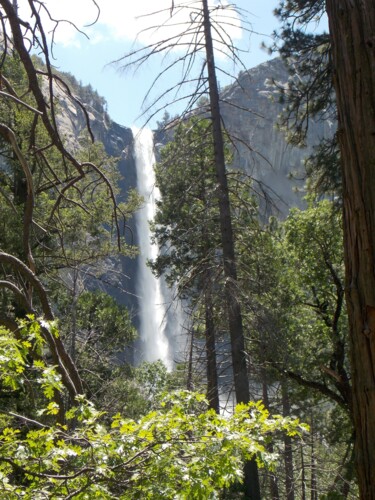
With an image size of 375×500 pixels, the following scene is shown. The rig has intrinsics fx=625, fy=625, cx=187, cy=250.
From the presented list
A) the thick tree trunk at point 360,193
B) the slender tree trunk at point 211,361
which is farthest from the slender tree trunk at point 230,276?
the thick tree trunk at point 360,193

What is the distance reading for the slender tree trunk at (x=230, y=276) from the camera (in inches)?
350

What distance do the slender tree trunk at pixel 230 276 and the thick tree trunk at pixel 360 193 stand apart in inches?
270

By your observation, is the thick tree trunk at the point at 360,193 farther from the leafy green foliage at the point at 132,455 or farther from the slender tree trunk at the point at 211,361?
the slender tree trunk at the point at 211,361

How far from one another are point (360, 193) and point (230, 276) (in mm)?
7193

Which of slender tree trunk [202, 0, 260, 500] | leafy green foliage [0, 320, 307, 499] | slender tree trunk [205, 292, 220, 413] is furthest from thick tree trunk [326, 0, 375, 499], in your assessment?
slender tree trunk [202, 0, 260, 500]

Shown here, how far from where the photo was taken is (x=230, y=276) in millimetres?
8938

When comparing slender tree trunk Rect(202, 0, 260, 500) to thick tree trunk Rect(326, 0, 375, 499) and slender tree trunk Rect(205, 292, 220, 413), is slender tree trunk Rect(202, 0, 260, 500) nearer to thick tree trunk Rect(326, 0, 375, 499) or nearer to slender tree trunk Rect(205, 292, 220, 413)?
slender tree trunk Rect(205, 292, 220, 413)

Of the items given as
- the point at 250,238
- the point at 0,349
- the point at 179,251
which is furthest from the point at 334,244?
the point at 0,349

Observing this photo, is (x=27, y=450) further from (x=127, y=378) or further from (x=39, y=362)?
(x=127, y=378)

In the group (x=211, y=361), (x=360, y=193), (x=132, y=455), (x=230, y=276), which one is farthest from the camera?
(x=211, y=361)

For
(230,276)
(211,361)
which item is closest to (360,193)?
(230,276)

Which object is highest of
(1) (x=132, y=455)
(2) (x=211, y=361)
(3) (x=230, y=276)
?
(3) (x=230, y=276)

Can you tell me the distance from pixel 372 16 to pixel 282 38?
752 centimetres

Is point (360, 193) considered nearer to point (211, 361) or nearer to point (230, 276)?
point (230, 276)
